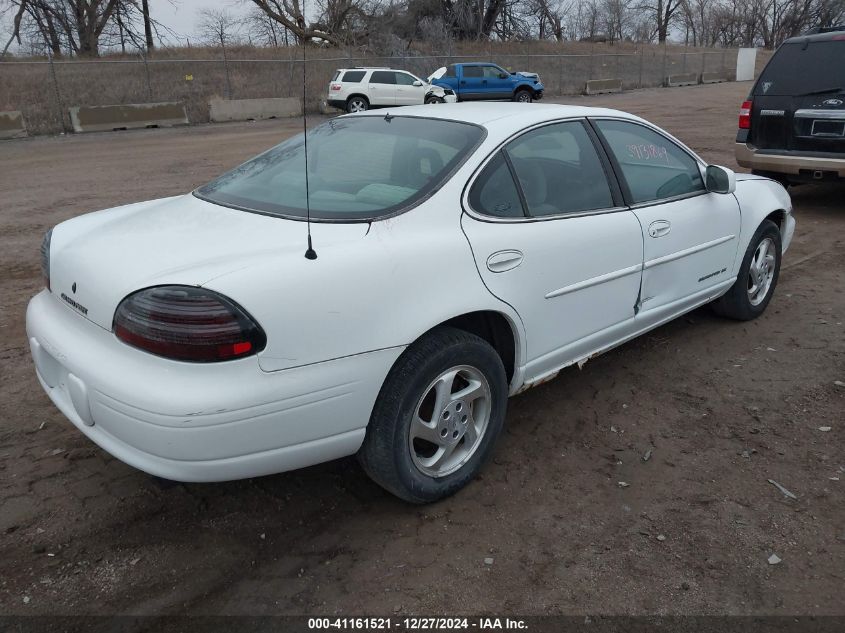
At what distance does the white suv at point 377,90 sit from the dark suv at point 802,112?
16887mm

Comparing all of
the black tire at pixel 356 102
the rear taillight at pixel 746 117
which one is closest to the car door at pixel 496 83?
the black tire at pixel 356 102

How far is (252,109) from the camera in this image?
24312mm

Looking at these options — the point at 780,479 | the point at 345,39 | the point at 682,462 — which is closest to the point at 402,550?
the point at 682,462

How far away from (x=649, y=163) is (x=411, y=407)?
2240 mm

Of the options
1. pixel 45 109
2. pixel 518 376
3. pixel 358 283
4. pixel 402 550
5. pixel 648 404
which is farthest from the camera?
pixel 45 109

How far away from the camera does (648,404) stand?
3.88m

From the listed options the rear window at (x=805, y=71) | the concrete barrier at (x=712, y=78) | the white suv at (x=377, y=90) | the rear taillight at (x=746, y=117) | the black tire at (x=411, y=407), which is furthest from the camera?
the concrete barrier at (x=712, y=78)

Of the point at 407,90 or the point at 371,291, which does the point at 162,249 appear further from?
the point at 407,90

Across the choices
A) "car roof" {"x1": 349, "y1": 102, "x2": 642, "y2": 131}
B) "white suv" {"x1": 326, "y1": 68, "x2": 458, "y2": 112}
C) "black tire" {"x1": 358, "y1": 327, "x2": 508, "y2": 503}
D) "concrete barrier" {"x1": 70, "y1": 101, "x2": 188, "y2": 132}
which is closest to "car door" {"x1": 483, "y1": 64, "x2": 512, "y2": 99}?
"white suv" {"x1": 326, "y1": 68, "x2": 458, "y2": 112}

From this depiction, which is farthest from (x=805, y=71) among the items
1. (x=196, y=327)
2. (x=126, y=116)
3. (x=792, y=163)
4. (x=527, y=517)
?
(x=126, y=116)

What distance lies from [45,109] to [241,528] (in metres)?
A: 22.4

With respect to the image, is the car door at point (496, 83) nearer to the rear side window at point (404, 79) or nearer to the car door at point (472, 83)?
the car door at point (472, 83)

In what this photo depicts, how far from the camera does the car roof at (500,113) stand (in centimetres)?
339

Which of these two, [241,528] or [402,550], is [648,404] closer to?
[402,550]
